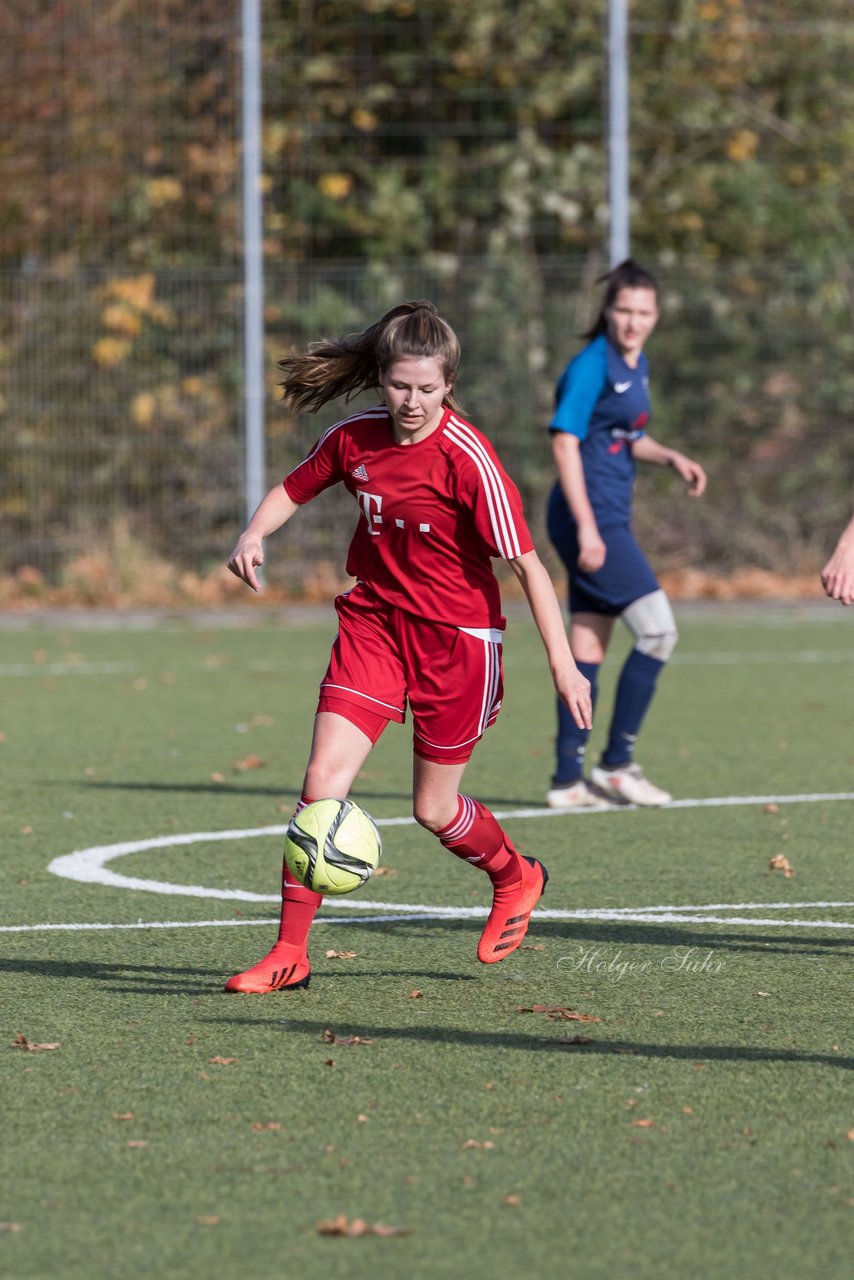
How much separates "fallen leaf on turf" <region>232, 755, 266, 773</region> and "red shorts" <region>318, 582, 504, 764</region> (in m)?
4.35

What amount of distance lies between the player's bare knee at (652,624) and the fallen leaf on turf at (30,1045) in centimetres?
439

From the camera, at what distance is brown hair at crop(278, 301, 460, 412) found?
5309 mm

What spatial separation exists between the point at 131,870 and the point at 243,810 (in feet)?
4.73

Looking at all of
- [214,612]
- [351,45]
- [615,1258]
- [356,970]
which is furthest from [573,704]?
[351,45]

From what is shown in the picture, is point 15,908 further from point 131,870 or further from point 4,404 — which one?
point 4,404

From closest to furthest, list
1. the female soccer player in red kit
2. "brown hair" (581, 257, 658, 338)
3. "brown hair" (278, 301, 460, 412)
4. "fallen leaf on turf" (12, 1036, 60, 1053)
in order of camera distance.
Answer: "fallen leaf on turf" (12, 1036, 60, 1053) → "brown hair" (278, 301, 460, 412) → the female soccer player in red kit → "brown hair" (581, 257, 658, 338)

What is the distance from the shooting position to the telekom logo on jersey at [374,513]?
18.2ft

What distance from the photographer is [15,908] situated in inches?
263

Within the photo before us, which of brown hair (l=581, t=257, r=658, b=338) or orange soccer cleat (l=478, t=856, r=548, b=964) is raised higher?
brown hair (l=581, t=257, r=658, b=338)

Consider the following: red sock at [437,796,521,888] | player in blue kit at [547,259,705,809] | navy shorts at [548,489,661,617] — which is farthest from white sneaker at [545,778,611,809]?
red sock at [437,796,521,888]

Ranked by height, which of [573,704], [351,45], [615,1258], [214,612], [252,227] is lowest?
[214,612]

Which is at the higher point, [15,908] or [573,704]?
[573,704]

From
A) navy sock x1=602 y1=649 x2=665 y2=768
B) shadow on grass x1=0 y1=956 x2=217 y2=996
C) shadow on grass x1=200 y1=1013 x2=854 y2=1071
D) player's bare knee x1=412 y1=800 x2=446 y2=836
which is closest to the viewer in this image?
shadow on grass x1=200 y1=1013 x2=854 y2=1071

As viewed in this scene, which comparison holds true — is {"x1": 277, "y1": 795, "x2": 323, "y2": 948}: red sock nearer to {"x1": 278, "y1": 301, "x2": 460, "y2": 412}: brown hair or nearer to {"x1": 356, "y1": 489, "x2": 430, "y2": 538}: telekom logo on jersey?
{"x1": 356, "y1": 489, "x2": 430, "y2": 538}: telekom logo on jersey
